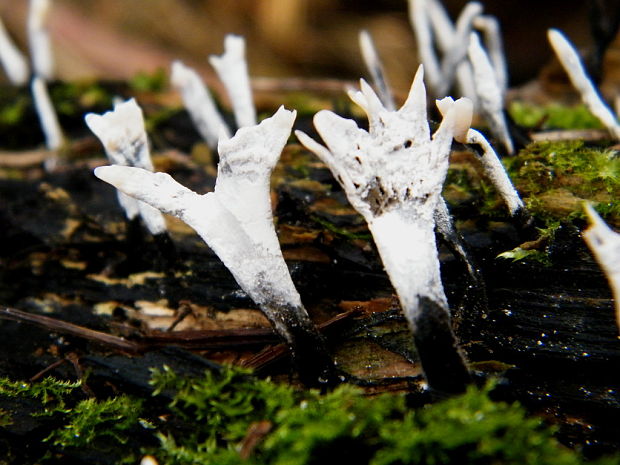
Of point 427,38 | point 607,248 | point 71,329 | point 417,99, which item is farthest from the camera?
point 427,38

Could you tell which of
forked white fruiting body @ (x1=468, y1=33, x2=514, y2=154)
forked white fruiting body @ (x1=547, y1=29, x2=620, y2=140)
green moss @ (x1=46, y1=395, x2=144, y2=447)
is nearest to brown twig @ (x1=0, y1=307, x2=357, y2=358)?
green moss @ (x1=46, y1=395, x2=144, y2=447)

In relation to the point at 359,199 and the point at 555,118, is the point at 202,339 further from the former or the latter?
the point at 555,118

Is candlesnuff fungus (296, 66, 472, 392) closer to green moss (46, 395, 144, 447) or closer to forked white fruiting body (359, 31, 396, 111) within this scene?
green moss (46, 395, 144, 447)

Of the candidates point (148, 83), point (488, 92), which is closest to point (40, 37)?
point (148, 83)

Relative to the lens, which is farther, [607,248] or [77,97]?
[77,97]

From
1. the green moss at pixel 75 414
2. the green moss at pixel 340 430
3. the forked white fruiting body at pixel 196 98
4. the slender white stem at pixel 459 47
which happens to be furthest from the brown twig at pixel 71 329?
the slender white stem at pixel 459 47

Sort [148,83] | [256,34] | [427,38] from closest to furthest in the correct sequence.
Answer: [427,38], [148,83], [256,34]

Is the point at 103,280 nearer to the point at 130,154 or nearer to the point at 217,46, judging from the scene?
the point at 130,154
